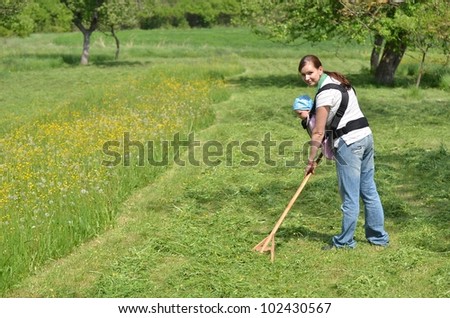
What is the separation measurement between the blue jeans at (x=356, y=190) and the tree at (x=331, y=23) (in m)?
14.8

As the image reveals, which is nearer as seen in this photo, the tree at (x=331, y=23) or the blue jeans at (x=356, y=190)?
the blue jeans at (x=356, y=190)

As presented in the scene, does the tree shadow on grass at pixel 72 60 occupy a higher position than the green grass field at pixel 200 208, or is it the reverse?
the green grass field at pixel 200 208

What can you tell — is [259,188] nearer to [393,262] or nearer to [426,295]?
[393,262]

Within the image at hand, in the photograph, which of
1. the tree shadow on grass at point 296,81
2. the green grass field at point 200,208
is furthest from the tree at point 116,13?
the green grass field at point 200,208

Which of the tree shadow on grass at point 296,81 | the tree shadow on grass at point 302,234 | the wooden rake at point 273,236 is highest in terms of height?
the wooden rake at point 273,236

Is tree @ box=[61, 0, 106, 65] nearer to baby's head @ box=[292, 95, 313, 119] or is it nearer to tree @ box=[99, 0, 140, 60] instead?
tree @ box=[99, 0, 140, 60]

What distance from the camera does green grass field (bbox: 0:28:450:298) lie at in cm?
611

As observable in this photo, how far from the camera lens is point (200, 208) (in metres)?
8.65

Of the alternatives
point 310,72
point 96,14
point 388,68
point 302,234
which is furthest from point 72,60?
point 310,72

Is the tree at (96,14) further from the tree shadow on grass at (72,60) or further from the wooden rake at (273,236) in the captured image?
the wooden rake at (273,236)

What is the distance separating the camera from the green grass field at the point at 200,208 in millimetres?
6105

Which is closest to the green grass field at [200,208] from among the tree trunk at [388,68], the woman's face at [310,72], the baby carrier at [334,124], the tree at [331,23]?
the baby carrier at [334,124]

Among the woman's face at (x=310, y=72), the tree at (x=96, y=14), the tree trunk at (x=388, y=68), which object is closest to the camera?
the woman's face at (x=310, y=72)

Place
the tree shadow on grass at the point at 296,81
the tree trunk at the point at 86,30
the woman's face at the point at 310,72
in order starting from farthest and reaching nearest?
the tree trunk at the point at 86,30, the tree shadow on grass at the point at 296,81, the woman's face at the point at 310,72
